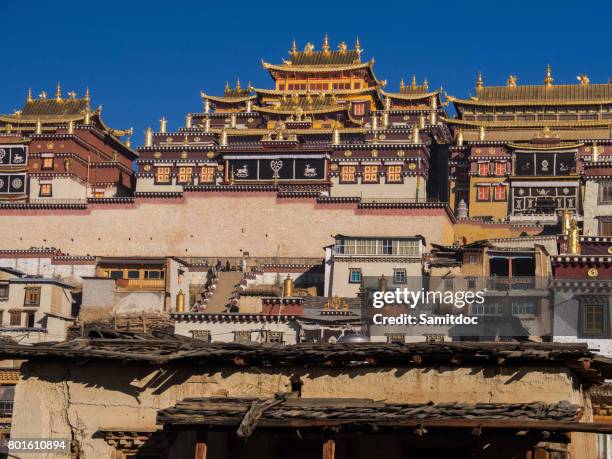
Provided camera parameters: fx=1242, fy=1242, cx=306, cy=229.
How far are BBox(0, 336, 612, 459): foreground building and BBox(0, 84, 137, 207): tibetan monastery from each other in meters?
61.7

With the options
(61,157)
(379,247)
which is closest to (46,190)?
(61,157)

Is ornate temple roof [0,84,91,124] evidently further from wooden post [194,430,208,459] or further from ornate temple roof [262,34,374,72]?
wooden post [194,430,208,459]

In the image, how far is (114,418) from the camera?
72.0 feet

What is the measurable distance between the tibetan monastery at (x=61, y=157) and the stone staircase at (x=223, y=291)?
41.8 ft

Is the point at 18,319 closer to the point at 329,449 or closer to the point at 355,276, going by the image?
the point at 355,276

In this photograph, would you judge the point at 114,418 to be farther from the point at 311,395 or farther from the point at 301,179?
the point at 301,179

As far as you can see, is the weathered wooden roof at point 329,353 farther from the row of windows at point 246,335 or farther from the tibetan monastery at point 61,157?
the tibetan monastery at point 61,157

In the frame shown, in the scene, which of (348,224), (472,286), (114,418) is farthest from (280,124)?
(114,418)

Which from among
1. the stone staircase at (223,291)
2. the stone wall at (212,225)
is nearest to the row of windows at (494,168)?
the stone wall at (212,225)

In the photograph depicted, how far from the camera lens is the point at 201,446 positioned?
1911 cm

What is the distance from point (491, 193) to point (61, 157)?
3081cm

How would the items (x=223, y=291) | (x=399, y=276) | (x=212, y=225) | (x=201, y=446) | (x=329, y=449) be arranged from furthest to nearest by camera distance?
(x=212, y=225), (x=223, y=291), (x=399, y=276), (x=201, y=446), (x=329, y=449)

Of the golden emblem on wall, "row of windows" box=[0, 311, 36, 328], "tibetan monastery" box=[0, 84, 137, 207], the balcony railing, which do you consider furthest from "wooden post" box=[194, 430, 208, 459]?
"tibetan monastery" box=[0, 84, 137, 207]

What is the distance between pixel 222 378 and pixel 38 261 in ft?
195
